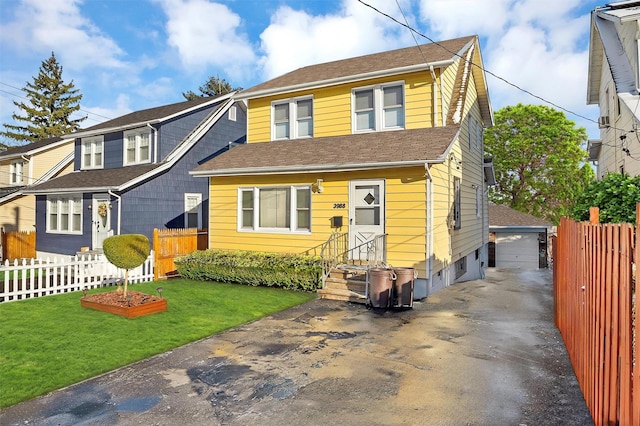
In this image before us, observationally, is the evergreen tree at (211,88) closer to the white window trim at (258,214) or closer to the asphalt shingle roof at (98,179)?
the asphalt shingle roof at (98,179)

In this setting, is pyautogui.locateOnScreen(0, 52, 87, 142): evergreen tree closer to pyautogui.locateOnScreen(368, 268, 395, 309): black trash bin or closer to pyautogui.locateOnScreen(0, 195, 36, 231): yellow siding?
pyautogui.locateOnScreen(0, 195, 36, 231): yellow siding

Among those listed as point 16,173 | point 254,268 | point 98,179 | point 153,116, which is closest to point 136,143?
point 153,116

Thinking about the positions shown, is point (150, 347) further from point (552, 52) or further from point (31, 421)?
point (552, 52)

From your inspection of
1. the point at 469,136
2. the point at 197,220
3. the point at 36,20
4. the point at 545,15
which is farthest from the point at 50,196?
the point at 545,15

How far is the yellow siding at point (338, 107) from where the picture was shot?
533 inches

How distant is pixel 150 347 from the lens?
6.92 meters

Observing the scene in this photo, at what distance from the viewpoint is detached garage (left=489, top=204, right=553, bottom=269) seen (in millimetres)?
25016

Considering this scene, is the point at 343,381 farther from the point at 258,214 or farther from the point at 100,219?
the point at 100,219

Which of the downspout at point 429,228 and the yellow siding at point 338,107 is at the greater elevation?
the yellow siding at point 338,107

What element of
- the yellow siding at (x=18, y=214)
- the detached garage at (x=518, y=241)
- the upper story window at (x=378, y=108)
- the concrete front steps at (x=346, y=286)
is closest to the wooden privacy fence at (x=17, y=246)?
the yellow siding at (x=18, y=214)

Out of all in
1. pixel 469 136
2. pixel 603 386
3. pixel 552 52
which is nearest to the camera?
pixel 603 386

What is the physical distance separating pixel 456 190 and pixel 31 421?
13626mm

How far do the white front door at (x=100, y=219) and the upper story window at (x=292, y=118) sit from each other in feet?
27.5

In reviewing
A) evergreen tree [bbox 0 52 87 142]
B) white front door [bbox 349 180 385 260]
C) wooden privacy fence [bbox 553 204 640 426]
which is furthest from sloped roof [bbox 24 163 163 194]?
evergreen tree [bbox 0 52 87 142]
